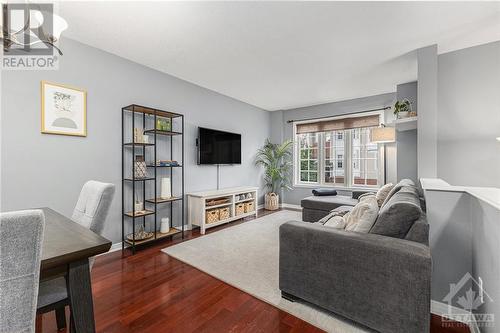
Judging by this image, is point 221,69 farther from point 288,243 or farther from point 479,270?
point 479,270

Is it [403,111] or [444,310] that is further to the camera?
[403,111]

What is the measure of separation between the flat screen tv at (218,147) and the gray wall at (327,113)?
1560 millimetres

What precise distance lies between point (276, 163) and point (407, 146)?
2.80m

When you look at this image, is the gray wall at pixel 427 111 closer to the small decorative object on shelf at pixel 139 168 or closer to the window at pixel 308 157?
the window at pixel 308 157

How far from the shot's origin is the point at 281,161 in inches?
228

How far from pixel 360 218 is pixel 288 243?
1.94 ft

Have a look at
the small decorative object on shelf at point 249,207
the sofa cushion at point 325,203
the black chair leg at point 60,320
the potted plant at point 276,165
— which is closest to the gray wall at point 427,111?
the sofa cushion at point 325,203

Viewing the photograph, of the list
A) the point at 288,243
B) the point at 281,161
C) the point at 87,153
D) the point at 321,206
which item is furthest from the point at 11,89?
the point at 281,161

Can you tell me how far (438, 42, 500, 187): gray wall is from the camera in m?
2.66

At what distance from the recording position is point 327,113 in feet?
16.7

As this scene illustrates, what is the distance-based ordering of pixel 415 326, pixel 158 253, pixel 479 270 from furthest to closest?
pixel 158 253 < pixel 479 270 < pixel 415 326
